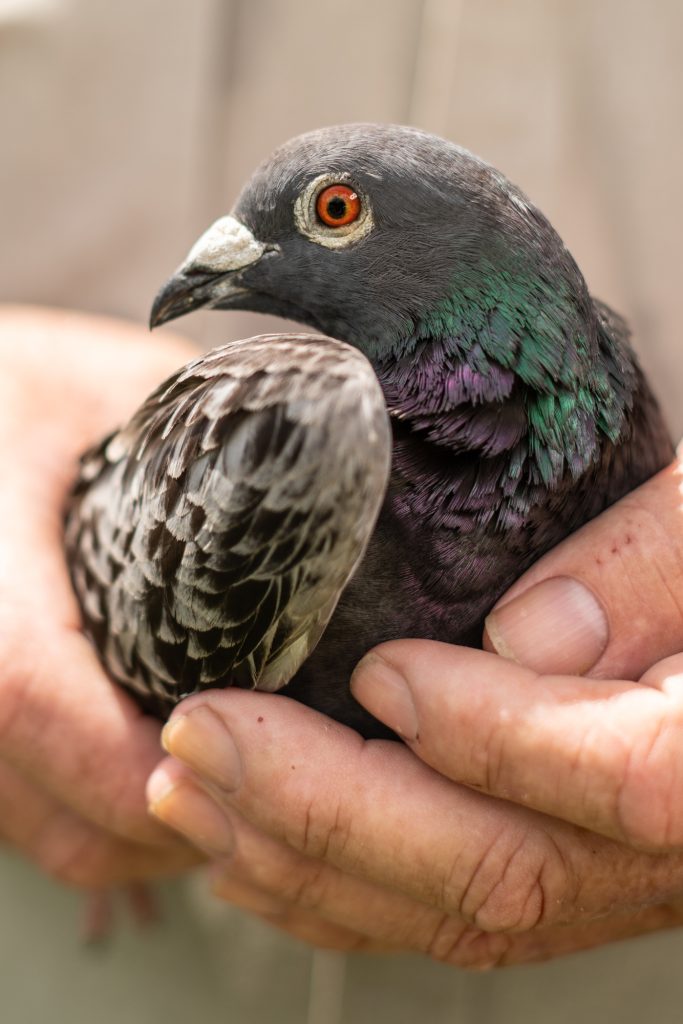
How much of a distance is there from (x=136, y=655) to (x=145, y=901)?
6.82ft

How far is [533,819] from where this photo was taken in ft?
6.97

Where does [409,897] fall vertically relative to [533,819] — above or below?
below

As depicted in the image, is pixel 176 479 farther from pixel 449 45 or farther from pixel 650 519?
pixel 449 45

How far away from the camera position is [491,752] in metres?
1.96

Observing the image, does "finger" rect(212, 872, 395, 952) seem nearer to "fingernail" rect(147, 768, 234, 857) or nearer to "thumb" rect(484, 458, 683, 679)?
"fingernail" rect(147, 768, 234, 857)

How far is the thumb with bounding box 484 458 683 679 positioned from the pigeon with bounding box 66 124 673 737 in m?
0.08

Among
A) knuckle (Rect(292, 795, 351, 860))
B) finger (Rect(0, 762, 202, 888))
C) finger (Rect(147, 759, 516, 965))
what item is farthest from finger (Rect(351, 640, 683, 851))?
finger (Rect(0, 762, 202, 888))

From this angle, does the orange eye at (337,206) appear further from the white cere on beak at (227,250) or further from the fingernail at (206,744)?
the fingernail at (206,744)

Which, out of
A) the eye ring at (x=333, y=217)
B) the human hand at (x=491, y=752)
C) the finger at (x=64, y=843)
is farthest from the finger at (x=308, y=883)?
the eye ring at (x=333, y=217)

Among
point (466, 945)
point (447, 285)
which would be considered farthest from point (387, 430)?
point (466, 945)

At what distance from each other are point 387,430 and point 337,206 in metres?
0.69

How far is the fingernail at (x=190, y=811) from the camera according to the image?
2336 millimetres

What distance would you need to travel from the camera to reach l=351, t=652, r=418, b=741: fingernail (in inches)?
81.9

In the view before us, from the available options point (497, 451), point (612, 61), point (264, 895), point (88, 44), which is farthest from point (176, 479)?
point (88, 44)
